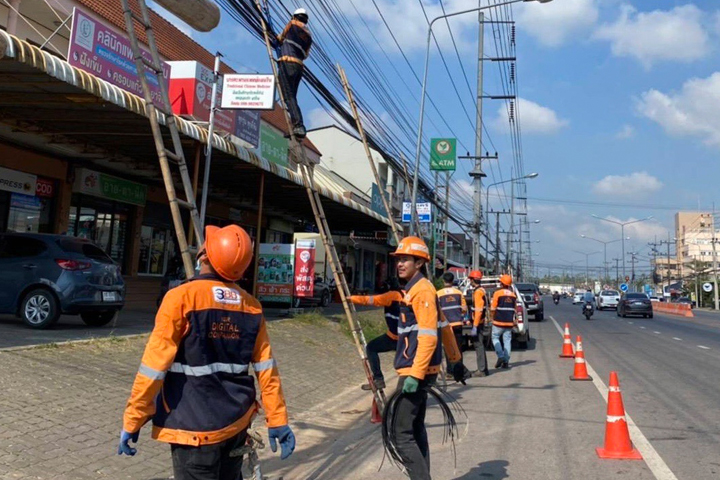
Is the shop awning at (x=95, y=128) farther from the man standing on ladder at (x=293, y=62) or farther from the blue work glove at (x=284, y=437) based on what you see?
the blue work glove at (x=284, y=437)

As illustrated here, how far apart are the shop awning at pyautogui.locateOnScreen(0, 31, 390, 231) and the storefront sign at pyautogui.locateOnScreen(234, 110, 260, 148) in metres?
1.11

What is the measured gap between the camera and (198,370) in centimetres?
298

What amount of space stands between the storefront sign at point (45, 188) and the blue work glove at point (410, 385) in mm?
12753

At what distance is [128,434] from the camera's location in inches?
113

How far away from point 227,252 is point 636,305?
35406 millimetres

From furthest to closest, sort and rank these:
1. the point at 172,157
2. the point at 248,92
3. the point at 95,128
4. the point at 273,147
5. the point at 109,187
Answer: the point at 273,147, the point at 109,187, the point at 95,128, the point at 248,92, the point at 172,157

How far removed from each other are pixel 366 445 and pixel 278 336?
19.7 ft

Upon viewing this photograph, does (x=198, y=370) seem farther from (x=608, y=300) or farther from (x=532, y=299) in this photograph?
(x=608, y=300)

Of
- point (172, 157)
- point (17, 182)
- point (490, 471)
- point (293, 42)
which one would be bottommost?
point (490, 471)

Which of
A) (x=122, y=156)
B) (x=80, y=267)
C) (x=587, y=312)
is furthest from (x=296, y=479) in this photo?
(x=587, y=312)

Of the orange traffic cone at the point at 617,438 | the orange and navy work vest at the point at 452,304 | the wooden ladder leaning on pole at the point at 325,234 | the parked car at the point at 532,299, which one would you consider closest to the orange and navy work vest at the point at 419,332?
the wooden ladder leaning on pole at the point at 325,234

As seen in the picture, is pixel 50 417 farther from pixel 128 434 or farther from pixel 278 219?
pixel 278 219

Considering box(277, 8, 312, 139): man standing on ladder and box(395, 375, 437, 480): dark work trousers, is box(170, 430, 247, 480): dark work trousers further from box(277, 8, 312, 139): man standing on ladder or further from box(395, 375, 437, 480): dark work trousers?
box(277, 8, 312, 139): man standing on ladder

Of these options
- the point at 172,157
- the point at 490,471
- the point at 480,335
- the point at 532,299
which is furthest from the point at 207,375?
the point at 532,299
